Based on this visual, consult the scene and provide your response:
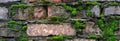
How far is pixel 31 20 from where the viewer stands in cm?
325

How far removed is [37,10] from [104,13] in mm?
773

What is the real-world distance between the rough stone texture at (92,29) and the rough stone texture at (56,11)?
28cm

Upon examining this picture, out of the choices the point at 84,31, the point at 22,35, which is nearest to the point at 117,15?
the point at 84,31

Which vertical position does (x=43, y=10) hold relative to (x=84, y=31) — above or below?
above

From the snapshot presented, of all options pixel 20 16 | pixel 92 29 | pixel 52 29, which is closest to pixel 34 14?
pixel 20 16

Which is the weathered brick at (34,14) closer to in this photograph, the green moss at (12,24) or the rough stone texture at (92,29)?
the green moss at (12,24)

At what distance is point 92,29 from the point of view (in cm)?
321

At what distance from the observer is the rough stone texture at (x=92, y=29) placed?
321cm

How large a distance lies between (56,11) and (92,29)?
46 cm

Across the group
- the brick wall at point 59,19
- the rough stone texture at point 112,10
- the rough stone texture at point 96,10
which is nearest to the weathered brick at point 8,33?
the brick wall at point 59,19

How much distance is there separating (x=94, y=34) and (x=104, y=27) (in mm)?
139

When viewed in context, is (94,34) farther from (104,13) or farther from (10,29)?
(10,29)

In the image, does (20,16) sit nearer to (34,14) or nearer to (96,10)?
(34,14)

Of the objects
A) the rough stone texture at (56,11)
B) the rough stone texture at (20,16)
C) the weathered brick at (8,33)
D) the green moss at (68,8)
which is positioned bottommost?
the weathered brick at (8,33)
